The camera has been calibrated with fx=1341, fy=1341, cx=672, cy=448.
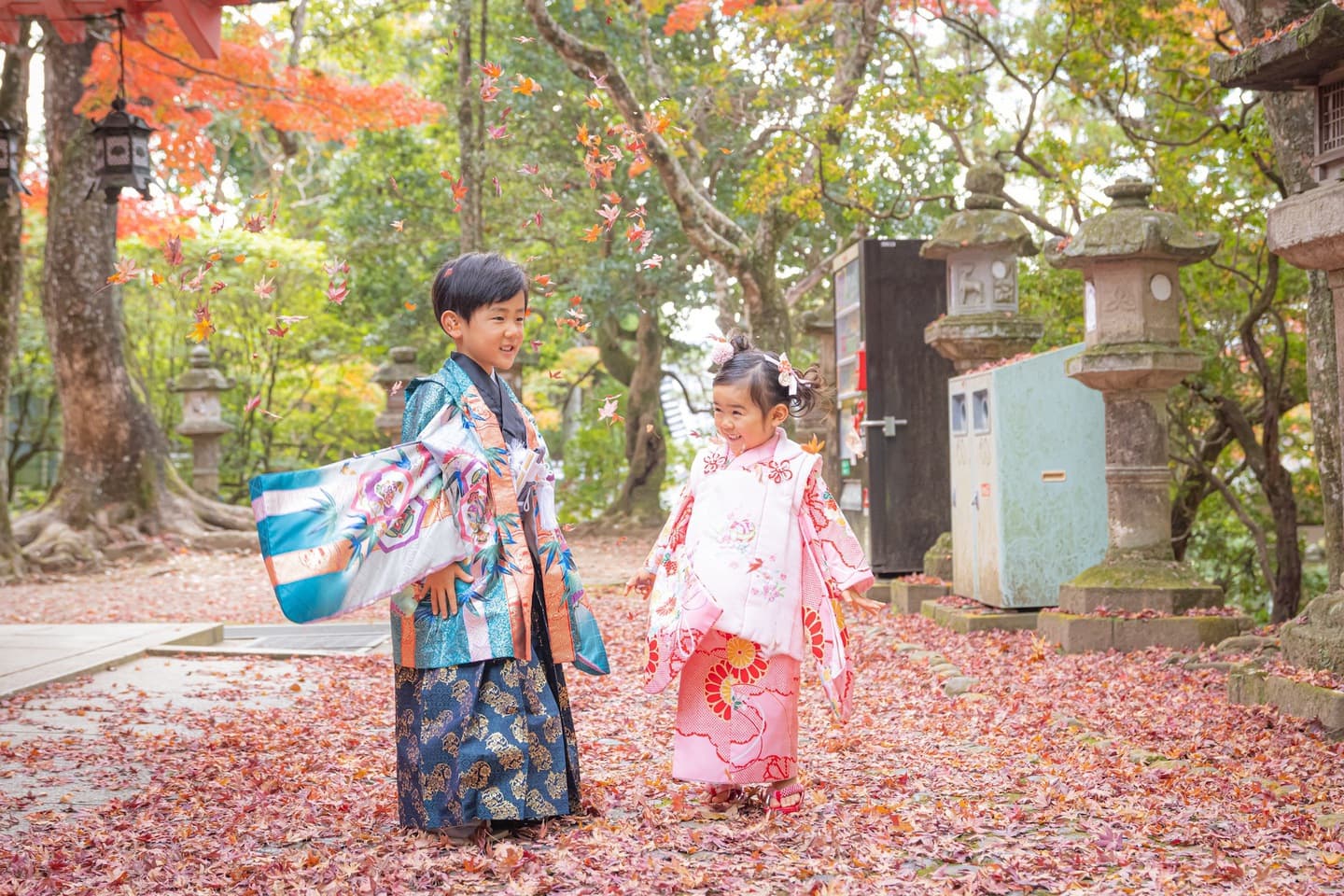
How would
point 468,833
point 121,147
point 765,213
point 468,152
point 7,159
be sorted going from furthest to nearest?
point 468,152, point 765,213, point 121,147, point 7,159, point 468,833

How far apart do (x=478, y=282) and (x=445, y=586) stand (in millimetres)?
904

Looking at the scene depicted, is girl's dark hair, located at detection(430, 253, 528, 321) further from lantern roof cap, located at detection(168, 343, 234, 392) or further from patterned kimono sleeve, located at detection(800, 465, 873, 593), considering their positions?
lantern roof cap, located at detection(168, 343, 234, 392)

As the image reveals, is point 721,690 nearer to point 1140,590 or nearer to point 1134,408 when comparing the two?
point 1140,590

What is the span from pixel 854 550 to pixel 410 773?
1.50 metres

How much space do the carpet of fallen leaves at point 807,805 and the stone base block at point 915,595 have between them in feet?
9.37

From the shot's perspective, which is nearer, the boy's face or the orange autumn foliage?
the boy's face

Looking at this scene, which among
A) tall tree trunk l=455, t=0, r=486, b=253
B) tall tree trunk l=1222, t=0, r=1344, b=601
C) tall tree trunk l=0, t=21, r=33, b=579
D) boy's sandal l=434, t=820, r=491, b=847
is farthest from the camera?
tall tree trunk l=455, t=0, r=486, b=253

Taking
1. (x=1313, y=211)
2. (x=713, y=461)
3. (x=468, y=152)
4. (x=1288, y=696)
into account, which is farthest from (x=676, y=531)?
(x=468, y=152)

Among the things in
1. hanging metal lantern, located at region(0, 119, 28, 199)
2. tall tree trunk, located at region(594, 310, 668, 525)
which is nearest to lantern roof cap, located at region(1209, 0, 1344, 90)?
hanging metal lantern, located at region(0, 119, 28, 199)

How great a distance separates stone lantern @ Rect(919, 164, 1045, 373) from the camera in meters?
9.20

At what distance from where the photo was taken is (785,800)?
4.12 metres

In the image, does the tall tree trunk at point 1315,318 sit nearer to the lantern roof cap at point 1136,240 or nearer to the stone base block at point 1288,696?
the lantern roof cap at point 1136,240

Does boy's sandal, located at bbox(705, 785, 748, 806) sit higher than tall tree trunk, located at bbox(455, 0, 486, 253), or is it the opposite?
tall tree trunk, located at bbox(455, 0, 486, 253)

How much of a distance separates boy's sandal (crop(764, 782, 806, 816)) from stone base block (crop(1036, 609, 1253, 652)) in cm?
362
